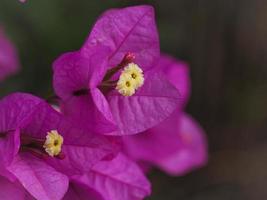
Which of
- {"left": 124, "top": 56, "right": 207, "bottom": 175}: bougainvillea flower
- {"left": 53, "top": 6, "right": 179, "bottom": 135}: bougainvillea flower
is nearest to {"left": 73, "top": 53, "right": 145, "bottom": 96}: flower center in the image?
{"left": 53, "top": 6, "right": 179, "bottom": 135}: bougainvillea flower

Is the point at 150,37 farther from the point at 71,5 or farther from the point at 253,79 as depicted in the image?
the point at 253,79

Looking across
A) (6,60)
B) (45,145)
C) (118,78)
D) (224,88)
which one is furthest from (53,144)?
(224,88)

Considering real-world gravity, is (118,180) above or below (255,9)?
above

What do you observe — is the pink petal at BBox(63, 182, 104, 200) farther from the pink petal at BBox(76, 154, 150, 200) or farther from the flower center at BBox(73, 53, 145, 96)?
the flower center at BBox(73, 53, 145, 96)

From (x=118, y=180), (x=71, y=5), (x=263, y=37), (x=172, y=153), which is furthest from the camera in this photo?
(x=263, y=37)

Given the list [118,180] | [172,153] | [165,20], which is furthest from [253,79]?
[118,180]

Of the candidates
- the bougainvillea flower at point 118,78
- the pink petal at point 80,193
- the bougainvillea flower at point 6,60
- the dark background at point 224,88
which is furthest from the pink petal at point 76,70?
the dark background at point 224,88
